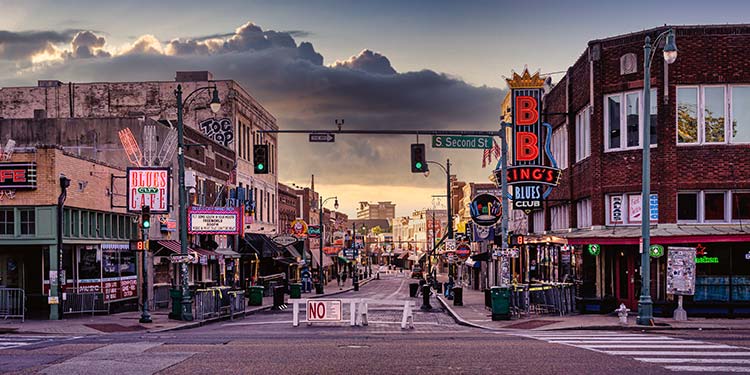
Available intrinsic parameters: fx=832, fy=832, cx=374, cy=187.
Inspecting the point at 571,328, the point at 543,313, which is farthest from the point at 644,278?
the point at 543,313

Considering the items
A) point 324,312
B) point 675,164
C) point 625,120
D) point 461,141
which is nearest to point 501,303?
point 461,141

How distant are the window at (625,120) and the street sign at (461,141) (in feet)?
17.6

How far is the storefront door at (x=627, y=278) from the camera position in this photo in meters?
30.3

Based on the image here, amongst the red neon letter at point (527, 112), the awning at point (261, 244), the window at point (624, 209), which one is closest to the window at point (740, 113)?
the window at point (624, 209)

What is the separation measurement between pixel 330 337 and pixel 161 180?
12681 mm

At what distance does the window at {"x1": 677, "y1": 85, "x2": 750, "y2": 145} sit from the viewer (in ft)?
96.3

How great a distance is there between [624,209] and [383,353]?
1628 centimetres

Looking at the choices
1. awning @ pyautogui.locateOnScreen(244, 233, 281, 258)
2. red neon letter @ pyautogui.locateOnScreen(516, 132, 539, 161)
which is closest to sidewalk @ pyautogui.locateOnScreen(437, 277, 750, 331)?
red neon letter @ pyautogui.locateOnScreen(516, 132, 539, 161)

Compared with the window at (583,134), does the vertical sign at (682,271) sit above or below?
below

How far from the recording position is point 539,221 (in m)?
46.0

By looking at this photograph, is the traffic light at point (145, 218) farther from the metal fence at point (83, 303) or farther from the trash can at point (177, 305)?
the metal fence at point (83, 303)

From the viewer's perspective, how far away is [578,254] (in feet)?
109

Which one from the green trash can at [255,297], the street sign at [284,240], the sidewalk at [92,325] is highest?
the street sign at [284,240]

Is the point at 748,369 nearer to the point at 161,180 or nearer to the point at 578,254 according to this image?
the point at 578,254
